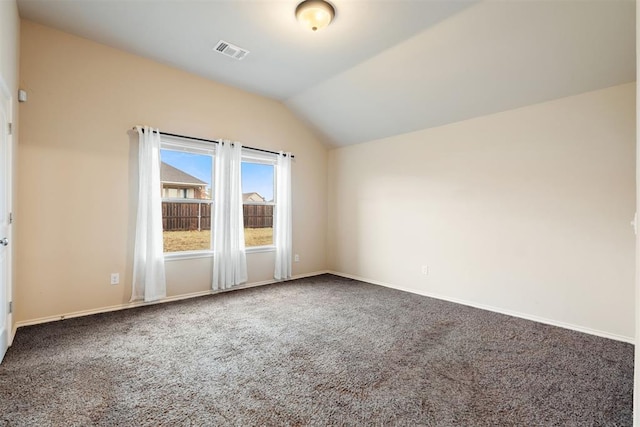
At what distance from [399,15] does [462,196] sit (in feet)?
7.41

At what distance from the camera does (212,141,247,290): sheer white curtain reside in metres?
4.05

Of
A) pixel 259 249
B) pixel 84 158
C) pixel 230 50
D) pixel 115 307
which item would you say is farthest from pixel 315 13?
pixel 115 307

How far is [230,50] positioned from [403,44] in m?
1.87

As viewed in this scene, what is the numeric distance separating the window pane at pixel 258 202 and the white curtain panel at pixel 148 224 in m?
1.28

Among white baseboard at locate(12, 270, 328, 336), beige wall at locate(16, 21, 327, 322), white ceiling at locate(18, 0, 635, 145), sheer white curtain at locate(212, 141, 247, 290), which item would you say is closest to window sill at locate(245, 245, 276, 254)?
sheer white curtain at locate(212, 141, 247, 290)

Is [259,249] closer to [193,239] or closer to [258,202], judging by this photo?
[258,202]

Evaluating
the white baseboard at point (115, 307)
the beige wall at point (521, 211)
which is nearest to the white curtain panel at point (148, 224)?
the white baseboard at point (115, 307)

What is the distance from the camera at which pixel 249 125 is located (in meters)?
4.41

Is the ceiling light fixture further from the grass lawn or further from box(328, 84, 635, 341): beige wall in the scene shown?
the grass lawn

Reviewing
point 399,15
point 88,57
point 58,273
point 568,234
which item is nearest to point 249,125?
point 88,57

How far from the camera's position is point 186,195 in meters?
3.93

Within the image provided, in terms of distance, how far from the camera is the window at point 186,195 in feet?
12.3

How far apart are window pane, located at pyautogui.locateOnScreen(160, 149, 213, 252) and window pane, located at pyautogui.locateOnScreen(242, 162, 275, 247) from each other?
602mm

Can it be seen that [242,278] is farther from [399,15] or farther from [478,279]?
[399,15]
